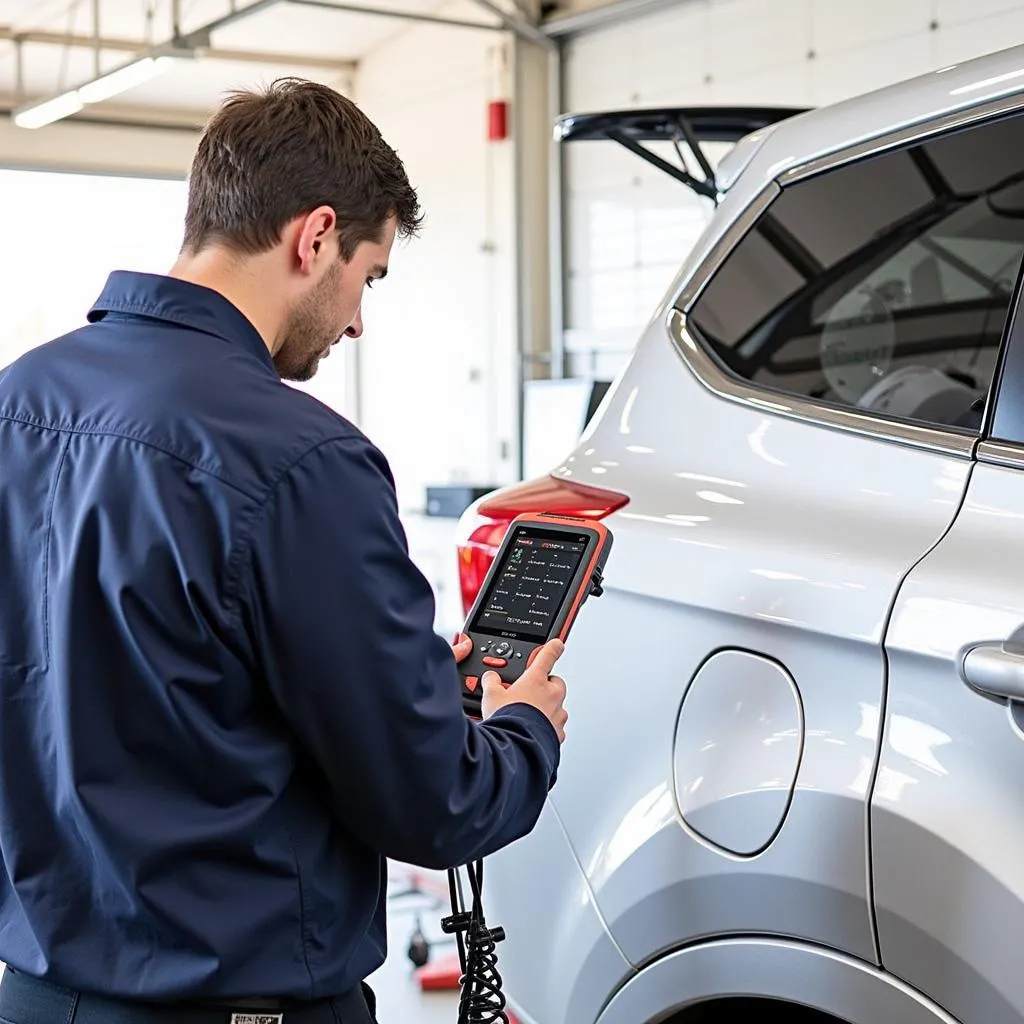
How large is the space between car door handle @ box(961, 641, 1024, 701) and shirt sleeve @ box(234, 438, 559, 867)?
430mm

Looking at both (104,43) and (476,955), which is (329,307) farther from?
(104,43)

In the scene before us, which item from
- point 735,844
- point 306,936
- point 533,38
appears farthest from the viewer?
point 533,38

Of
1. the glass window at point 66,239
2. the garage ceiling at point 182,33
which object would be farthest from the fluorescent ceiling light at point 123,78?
the glass window at point 66,239

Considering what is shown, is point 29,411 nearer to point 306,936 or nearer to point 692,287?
point 306,936

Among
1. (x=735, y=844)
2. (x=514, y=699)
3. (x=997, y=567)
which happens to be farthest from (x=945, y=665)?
(x=514, y=699)

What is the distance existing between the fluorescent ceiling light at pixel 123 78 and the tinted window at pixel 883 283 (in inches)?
241

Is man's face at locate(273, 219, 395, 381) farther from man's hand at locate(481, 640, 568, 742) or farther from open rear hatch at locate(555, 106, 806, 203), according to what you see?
open rear hatch at locate(555, 106, 806, 203)

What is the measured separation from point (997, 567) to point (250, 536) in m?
0.63

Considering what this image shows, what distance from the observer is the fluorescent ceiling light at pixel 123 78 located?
24.3 ft

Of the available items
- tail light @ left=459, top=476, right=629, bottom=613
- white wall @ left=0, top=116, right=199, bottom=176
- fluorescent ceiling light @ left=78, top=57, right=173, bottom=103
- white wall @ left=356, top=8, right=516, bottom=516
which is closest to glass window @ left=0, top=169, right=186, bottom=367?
white wall @ left=0, top=116, right=199, bottom=176

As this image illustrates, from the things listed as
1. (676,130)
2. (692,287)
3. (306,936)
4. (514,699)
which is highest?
(676,130)

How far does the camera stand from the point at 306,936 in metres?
1.30

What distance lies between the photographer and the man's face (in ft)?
4.49

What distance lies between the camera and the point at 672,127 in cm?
244
